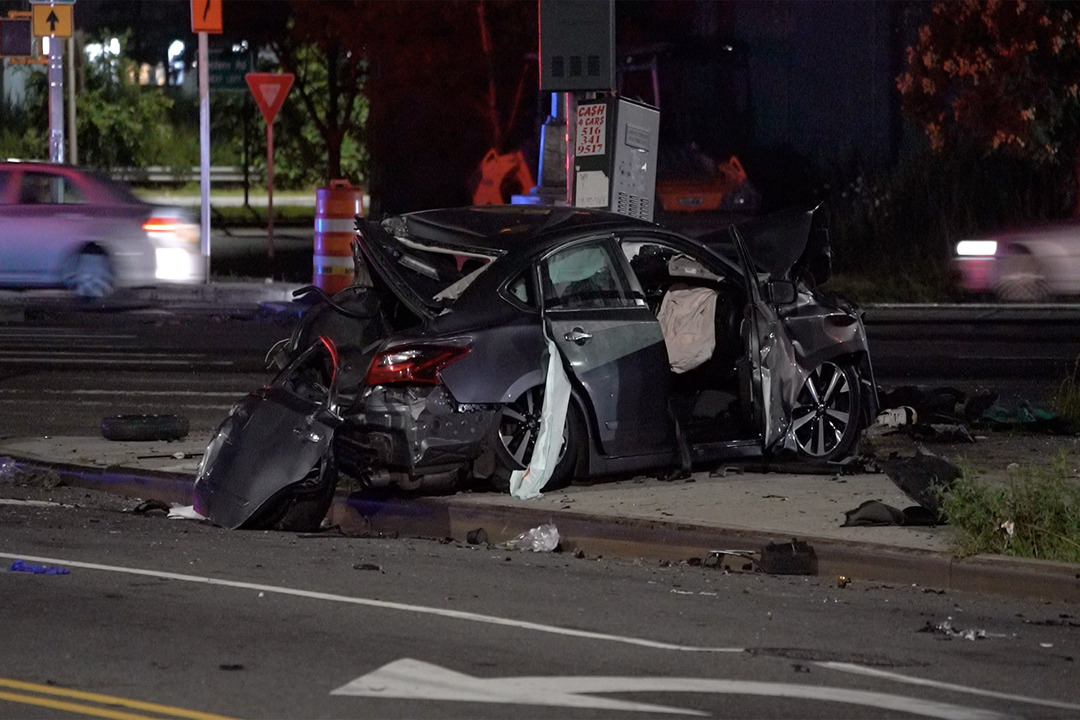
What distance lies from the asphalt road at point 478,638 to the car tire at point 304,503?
0.28 m

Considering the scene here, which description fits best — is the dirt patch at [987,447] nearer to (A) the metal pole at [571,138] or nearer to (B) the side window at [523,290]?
(B) the side window at [523,290]

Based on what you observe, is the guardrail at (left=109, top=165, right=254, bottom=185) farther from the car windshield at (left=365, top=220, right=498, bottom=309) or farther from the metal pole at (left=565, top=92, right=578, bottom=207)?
the car windshield at (left=365, top=220, right=498, bottom=309)

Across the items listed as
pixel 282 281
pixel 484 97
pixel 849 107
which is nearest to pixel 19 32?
pixel 282 281

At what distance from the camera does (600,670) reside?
650 cm

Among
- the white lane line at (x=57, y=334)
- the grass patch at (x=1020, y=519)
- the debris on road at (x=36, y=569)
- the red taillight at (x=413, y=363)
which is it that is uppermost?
the red taillight at (x=413, y=363)

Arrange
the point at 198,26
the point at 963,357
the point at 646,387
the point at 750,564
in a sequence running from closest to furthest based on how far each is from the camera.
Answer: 1. the point at 750,564
2. the point at 646,387
3. the point at 963,357
4. the point at 198,26

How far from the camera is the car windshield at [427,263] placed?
961 centimetres

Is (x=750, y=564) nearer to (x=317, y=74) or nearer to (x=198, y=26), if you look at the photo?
(x=198, y=26)

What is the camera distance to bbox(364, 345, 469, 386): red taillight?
30.7 ft

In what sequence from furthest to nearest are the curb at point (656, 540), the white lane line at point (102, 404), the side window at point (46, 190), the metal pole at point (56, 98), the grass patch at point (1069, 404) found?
the metal pole at point (56, 98) → the side window at point (46, 190) → the white lane line at point (102, 404) → the grass patch at point (1069, 404) → the curb at point (656, 540)

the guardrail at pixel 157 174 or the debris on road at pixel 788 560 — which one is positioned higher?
the guardrail at pixel 157 174

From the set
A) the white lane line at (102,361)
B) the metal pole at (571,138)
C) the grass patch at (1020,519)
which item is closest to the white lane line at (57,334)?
the white lane line at (102,361)

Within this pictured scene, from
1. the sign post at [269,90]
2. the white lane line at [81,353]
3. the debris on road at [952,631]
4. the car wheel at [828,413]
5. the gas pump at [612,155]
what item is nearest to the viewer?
the debris on road at [952,631]

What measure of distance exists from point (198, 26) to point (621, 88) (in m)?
6.93
